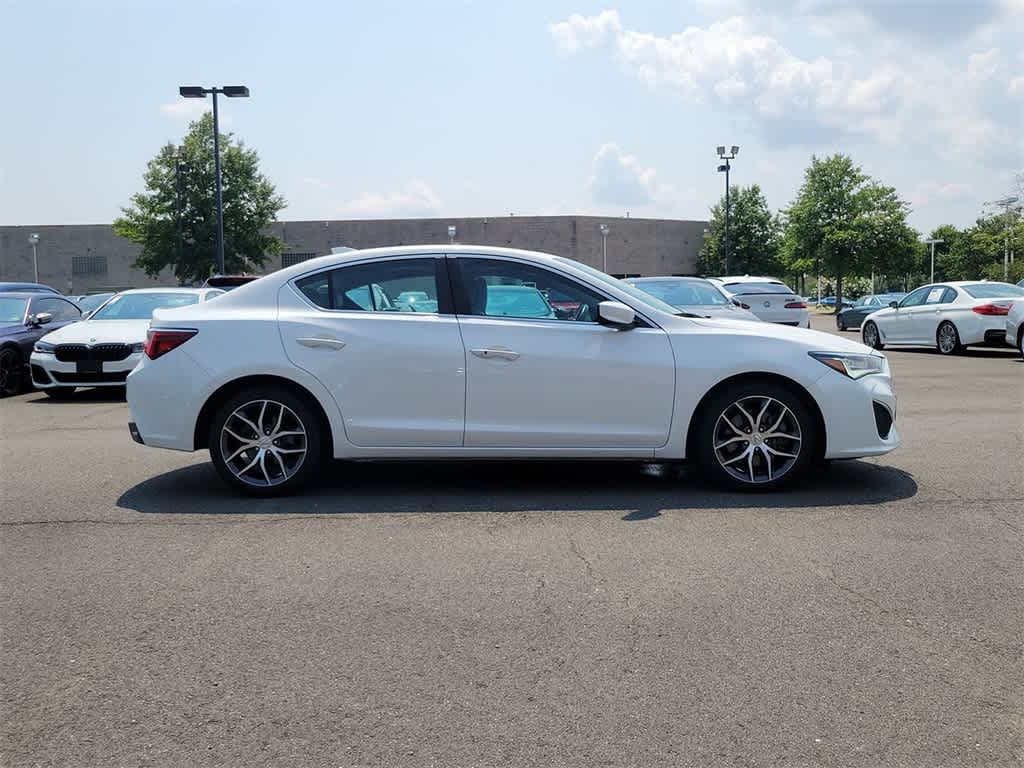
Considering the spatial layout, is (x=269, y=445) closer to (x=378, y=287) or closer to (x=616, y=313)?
(x=378, y=287)

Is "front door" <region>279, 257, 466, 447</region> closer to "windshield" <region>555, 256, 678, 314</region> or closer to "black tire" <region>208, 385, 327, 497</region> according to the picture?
"black tire" <region>208, 385, 327, 497</region>

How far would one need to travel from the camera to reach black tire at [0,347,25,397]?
1340 centimetres

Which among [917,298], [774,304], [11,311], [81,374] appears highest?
[917,298]

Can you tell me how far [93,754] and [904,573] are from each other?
3.46m

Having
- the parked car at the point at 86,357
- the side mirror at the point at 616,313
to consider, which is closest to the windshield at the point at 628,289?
the side mirror at the point at 616,313

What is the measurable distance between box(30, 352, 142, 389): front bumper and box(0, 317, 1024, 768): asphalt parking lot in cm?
603

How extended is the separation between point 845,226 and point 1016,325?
42.3 meters

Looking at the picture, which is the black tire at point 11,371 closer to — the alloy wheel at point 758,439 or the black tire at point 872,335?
the alloy wheel at point 758,439

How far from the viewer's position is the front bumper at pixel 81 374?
12.4 metres

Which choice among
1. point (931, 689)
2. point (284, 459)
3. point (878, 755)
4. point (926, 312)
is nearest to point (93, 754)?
point (878, 755)

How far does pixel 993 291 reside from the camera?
17969mm

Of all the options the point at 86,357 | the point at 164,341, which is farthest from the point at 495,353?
the point at 86,357

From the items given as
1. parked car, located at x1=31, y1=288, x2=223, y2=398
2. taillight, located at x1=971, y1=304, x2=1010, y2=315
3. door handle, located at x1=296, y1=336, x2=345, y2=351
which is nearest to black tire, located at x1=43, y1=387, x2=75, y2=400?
parked car, located at x1=31, y1=288, x2=223, y2=398

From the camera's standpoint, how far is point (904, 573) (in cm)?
438
